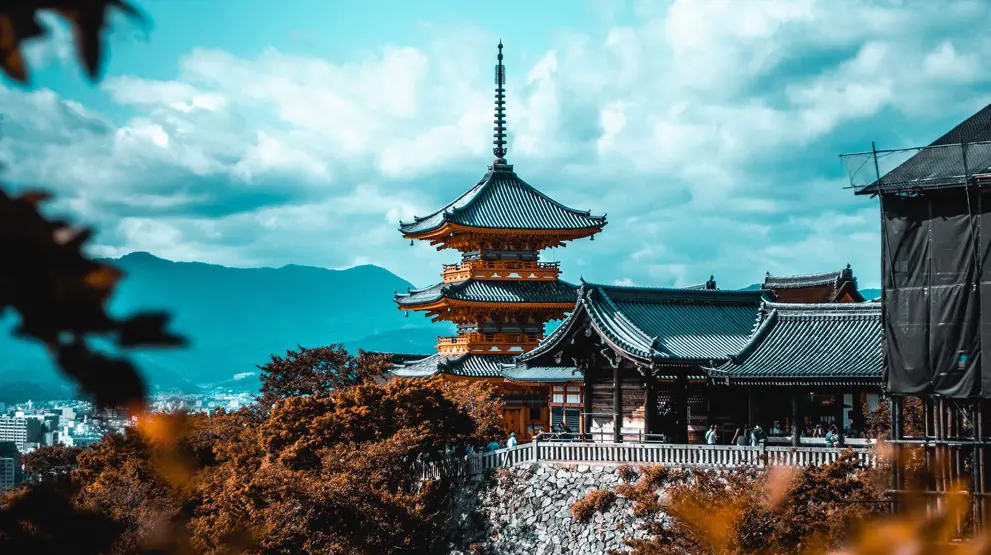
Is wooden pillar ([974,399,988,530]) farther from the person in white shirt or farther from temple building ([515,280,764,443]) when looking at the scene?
temple building ([515,280,764,443])

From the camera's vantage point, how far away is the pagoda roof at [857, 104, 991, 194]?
82.9 ft

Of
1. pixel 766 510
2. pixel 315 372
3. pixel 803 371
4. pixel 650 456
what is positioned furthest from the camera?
pixel 315 372

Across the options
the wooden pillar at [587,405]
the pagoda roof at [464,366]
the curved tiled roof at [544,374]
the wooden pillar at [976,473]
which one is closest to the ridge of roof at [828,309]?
the wooden pillar at [587,405]

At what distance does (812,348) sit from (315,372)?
23150 mm

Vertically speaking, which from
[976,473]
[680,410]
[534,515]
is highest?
[680,410]

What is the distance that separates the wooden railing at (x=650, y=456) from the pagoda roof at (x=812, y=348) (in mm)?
2483

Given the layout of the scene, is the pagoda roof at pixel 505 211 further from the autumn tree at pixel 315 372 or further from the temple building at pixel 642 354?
the temple building at pixel 642 354

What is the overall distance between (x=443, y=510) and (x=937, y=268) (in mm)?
14688

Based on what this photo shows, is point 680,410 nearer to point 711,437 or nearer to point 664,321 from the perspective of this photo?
point 711,437

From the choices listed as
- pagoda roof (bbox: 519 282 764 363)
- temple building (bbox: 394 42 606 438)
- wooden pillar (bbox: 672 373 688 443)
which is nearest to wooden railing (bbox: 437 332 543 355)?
temple building (bbox: 394 42 606 438)

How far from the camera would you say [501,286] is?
165 feet

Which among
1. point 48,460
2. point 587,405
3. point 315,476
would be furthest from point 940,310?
point 48,460

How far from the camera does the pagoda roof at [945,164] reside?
2527cm

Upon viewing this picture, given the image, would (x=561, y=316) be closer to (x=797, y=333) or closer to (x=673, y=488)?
(x=797, y=333)
